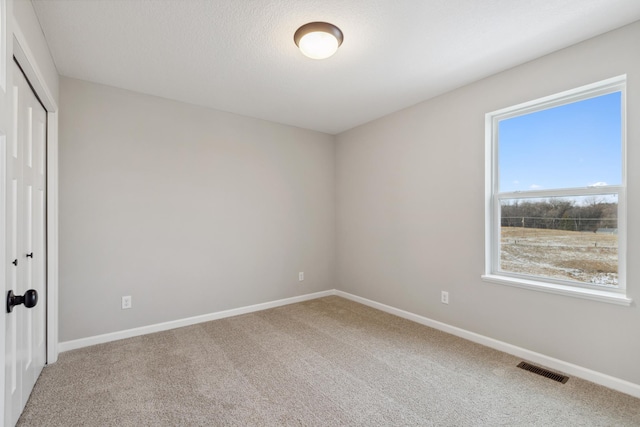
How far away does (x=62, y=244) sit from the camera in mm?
2664

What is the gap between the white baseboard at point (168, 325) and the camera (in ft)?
8.91

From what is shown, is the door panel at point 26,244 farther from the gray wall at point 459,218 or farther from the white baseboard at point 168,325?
the gray wall at point 459,218

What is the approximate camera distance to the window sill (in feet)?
6.72

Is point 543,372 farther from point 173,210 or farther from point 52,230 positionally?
point 52,230

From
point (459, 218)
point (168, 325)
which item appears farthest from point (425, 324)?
point (168, 325)

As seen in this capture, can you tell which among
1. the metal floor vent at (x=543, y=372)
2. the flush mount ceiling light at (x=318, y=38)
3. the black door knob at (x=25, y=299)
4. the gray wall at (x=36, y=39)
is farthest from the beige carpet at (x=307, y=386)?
the flush mount ceiling light at (x=318, y=38)

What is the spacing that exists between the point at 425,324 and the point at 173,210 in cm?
307

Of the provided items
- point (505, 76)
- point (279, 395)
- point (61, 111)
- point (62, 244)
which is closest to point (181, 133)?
point (61, 111)

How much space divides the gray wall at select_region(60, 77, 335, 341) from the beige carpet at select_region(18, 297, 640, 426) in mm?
501

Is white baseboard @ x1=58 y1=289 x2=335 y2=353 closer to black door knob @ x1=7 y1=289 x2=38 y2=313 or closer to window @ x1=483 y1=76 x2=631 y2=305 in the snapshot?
black door knob @ x1=7 y1=289 x2=38 y2=313

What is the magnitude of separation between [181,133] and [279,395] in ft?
9.19

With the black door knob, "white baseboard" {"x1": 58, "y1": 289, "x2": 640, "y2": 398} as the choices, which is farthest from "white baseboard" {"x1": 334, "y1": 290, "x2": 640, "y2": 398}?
the black door knob

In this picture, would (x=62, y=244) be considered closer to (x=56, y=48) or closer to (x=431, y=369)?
(x=56, y=48)

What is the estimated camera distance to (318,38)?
80.0 inches
